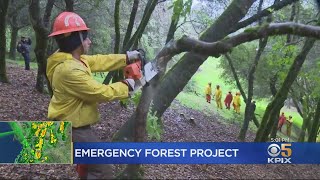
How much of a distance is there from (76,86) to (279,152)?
2.53 metres

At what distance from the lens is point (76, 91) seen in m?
3.63

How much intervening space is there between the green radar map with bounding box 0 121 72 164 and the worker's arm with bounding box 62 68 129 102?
1.00 meters

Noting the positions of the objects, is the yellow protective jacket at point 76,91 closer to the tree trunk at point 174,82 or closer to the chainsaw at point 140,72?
the chainsaw at point 140,72

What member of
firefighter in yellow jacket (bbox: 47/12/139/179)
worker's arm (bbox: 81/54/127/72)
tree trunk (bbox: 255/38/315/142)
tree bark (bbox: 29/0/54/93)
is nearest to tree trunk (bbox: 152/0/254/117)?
worker's arm (bbox: 81/54/127/72)

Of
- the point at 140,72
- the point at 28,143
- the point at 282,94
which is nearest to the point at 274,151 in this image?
the point at 140,72

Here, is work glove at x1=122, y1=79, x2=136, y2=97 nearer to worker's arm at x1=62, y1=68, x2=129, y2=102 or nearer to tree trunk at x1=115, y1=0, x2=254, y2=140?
worker's arm at x1=62, y1=68, x2=129, y2=102

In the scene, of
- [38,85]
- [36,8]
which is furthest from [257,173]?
[38,85]

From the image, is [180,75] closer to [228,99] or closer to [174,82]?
[174,82]

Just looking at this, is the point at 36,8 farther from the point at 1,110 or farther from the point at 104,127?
the point at 104,127

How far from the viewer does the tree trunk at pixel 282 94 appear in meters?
9.02

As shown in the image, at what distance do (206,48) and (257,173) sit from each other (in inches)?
162

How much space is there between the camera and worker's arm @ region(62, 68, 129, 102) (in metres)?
3.58

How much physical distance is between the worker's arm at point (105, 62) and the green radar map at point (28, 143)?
0.92 metres

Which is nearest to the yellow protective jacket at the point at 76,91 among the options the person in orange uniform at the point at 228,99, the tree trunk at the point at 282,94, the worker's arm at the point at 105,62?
the worker's arm at the point at 105,62
